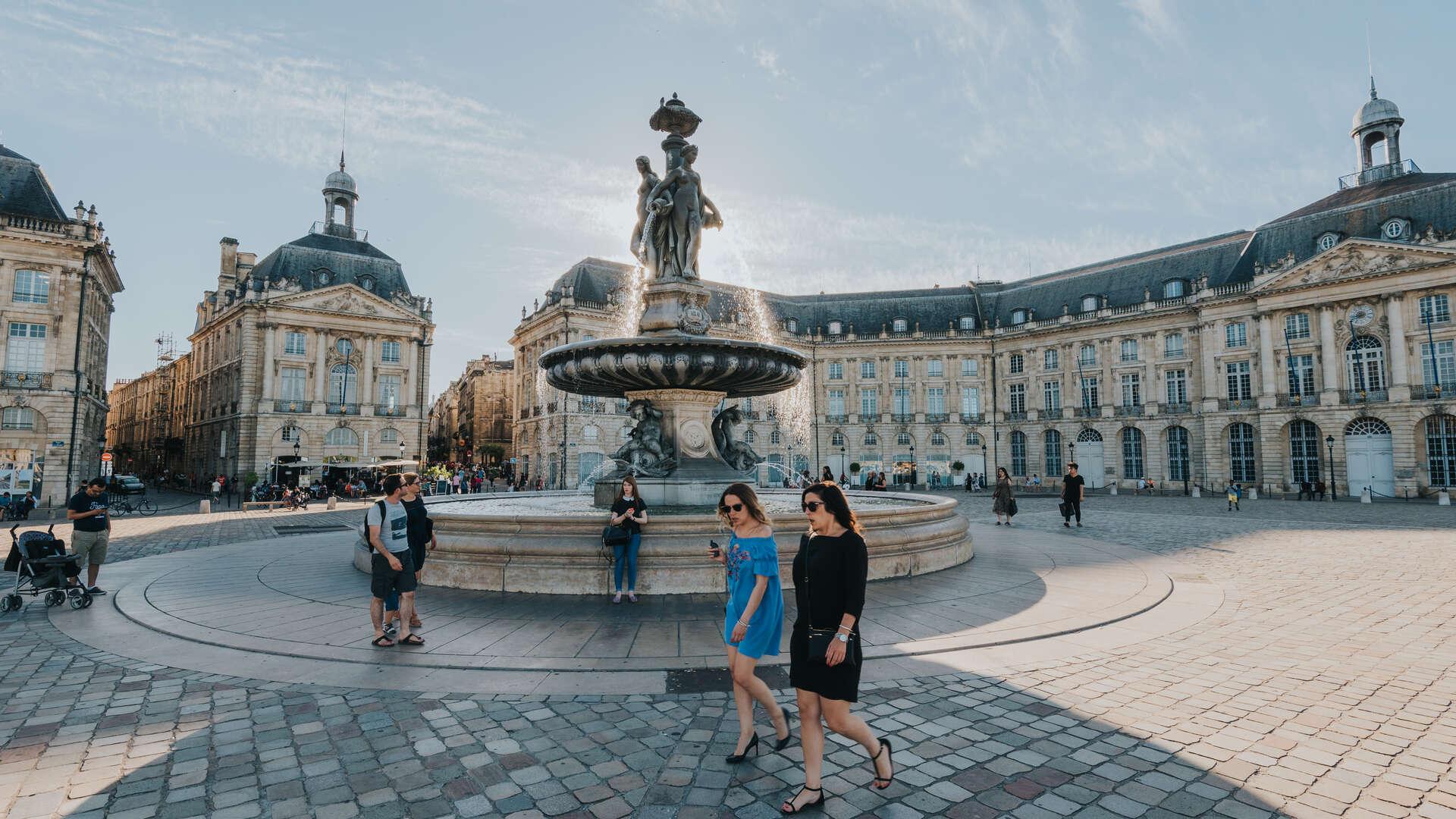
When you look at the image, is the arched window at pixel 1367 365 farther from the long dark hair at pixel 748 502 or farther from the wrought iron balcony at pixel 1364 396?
the long dark hair at pixel 748 502

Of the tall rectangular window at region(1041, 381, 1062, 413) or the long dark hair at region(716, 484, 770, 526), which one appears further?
the tall rectangular window at region(1041, 381, 1062, 413)

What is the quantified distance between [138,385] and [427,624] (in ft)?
328

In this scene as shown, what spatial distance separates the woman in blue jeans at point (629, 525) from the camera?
24.2 ft

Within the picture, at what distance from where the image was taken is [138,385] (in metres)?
81.0

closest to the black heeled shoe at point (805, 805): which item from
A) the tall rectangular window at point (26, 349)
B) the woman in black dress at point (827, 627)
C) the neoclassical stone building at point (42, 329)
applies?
the woman in black dress at point (827, 627)

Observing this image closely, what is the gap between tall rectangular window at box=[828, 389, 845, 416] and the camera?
59156 millimetres

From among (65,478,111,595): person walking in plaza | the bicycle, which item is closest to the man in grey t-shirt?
(65,478,111,595): person walking in plaza

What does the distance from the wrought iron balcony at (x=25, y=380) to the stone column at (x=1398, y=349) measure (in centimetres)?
6901

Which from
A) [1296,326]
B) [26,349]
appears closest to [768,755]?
[26,349]

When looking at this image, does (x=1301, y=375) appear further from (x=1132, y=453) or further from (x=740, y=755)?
(x=740, y=755)

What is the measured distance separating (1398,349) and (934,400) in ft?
92.7

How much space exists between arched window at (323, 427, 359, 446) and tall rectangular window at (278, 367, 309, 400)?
299 cm

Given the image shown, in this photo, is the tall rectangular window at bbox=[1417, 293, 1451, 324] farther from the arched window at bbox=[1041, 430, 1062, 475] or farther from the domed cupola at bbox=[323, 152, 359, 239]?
the domed cupola at bbox=[323, 152, 359, 239]

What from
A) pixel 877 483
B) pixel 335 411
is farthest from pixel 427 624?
pixel 335 411
